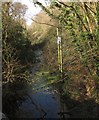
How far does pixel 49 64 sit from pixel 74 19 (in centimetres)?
178

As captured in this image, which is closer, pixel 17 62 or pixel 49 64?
pixel 17 62

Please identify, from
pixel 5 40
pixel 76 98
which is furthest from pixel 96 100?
pixel 5 40

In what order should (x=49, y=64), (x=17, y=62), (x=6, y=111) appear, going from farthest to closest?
1. (x=49, y=64)
2. (x=17, y=62)
3. (x=6, y=111)

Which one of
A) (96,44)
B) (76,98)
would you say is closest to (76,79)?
(76,98)

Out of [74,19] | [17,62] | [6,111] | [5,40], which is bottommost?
[6,111]

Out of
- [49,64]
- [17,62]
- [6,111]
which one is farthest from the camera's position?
[49,64]

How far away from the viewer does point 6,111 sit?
741cm

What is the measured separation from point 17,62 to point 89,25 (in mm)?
2148

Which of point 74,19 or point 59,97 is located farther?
point 59,97

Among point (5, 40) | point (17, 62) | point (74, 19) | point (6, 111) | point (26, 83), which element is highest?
point (74, 19)

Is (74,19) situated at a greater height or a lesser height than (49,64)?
greater

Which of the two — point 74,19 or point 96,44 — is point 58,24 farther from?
point 96,44

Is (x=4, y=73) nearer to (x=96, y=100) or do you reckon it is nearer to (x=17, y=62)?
(x=17, y=62)

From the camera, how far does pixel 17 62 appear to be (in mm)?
8086
